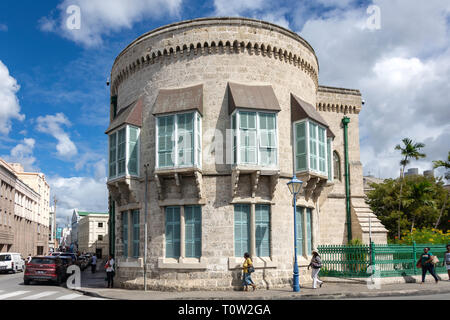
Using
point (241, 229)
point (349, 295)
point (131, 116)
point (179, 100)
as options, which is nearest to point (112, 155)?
point (131, 116)

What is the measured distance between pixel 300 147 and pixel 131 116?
7693mm

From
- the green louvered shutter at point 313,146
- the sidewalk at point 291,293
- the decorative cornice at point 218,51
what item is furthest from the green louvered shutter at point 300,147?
the sidewalk at point 291,293

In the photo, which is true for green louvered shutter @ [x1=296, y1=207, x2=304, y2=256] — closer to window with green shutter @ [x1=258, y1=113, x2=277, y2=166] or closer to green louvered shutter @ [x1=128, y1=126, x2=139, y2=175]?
window with green shutter @ [x1=258, y1=113, x2=277, y2=166]

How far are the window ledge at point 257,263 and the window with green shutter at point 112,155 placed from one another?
22.5 ft

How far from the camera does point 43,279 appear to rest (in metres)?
22.9

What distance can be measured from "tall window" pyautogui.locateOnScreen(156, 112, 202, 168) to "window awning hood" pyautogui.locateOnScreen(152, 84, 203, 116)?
30cm

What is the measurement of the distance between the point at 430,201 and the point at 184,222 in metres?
27.1

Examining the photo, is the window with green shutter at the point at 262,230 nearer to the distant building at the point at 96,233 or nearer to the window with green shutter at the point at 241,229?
the window with green shutter at the point at 241,229

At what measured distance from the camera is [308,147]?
18.6m

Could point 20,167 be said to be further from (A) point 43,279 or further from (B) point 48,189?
(A) point 43,279

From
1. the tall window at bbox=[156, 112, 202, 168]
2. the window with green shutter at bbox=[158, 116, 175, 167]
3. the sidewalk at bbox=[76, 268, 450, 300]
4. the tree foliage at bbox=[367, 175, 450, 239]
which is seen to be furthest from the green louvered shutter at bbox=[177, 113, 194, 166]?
the tree foliage at bbox=[367, 175, 450, 239]

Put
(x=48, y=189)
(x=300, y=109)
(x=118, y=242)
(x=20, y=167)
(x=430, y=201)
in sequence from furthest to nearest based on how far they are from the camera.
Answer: (x=48, y=189) → (x=20, y=167) → (x=430, y=201) → (x=118, y=242) → (x=300, y=109)

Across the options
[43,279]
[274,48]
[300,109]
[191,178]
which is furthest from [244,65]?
[43,279]

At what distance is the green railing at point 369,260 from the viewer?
19.2 metres
